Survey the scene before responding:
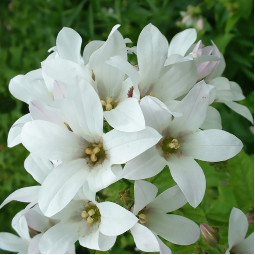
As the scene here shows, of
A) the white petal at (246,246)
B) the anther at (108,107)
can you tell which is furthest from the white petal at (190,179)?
the white petal at (246,246)

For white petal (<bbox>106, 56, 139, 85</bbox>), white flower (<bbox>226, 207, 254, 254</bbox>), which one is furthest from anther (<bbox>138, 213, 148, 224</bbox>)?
white petal (<bbox>106, 56, 139, 85</bbox>)

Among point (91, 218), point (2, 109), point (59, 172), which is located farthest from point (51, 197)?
point (2, 109)

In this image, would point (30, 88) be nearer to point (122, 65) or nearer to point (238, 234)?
point (122, 65)

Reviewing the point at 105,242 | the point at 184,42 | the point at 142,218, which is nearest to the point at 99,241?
the point at 105,242

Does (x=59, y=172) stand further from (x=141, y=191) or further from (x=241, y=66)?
(x=241, y=66)

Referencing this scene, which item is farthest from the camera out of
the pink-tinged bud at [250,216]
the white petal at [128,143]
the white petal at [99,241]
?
the pink-tinged bud at [250,216]

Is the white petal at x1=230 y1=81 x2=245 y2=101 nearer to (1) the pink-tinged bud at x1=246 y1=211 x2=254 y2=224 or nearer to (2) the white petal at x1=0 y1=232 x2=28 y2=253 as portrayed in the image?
(1) the pink-tinged bud at x1=246 y1=211 x2=254 y2=224

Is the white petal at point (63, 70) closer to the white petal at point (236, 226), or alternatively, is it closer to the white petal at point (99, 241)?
the white petal at point (99, 241)
